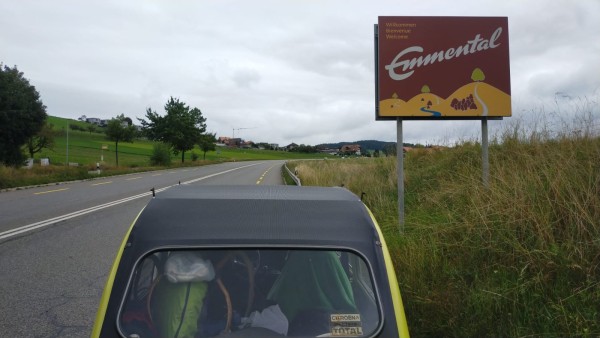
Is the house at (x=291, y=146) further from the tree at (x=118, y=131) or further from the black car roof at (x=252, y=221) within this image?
the black car roof at (x=252, y=221)

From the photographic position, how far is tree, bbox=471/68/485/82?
7629 mm

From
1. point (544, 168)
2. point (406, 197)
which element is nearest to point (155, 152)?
point (406, 197)

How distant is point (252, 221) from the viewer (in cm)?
249

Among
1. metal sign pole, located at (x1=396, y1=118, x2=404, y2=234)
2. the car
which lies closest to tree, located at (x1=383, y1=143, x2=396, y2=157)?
metal sign pole, located at (x1=396, y1=118, x2=404, y2=234)

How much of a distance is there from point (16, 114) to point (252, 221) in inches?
1670

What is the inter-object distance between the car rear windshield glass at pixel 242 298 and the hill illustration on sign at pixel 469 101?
556 cm

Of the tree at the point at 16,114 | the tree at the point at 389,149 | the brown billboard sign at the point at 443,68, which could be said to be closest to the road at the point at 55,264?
the brown billboard sign at the point at 443,68

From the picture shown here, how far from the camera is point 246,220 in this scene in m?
2.49

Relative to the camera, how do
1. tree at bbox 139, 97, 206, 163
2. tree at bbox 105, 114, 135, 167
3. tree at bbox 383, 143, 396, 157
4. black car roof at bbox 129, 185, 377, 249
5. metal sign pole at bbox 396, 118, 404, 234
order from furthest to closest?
tree at bbox 139, 97, 206, 163, tree at bbox 105, 114, 135, 167, tree at bbox 383, 143, 396, 157, metal sign pole at bbox 396, 118, 404, 234, black car roof at bbox 129, 185, 377, 249

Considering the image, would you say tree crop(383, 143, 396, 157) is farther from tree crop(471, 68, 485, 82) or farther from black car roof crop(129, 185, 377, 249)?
black car roof crop(129, 185, 377, 249)

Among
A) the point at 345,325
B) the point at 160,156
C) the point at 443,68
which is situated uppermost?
the point at 443,68

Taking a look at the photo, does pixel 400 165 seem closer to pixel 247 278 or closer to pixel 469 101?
pixel 469 101

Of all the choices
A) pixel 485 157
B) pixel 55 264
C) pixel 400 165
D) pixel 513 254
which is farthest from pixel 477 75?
pixel 55 264

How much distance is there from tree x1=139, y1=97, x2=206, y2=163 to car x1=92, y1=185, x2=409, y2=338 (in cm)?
6732
